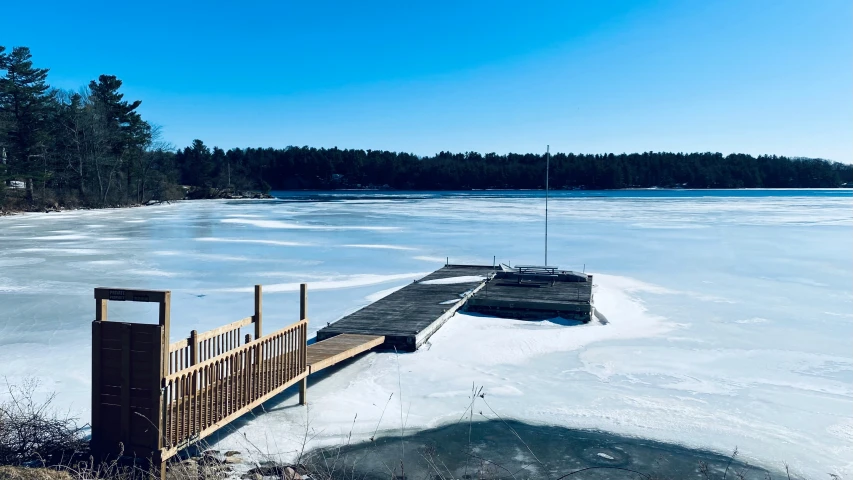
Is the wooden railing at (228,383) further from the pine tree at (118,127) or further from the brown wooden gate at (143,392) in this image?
the pine tree at (118,127)

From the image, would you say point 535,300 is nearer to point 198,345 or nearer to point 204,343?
point 204,343

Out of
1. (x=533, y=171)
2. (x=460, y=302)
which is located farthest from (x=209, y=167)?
(x=460, y=302)

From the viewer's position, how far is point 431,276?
13.5 meters

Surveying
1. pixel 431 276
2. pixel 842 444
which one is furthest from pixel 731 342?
pixel 431 276

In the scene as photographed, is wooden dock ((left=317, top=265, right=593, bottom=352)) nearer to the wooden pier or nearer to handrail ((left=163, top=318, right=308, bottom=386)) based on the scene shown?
the wooden pier

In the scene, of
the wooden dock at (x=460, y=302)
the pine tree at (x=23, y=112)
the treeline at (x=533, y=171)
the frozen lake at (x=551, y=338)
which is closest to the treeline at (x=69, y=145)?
the pine tree at (x=23, y=112)

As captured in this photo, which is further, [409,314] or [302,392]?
[409,314]

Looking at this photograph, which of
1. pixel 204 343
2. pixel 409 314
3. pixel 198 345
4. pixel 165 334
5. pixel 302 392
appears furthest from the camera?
pixel 409 314

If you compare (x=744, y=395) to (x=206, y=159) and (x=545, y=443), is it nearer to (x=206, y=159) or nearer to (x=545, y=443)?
(x=545, y=443)

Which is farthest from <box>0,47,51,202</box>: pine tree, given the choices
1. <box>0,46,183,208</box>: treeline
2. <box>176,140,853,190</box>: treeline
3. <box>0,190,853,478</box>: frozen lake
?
<box>176,140,853,190</box>: treeline

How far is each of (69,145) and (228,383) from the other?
159 feet

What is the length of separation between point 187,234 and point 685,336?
65.3ft

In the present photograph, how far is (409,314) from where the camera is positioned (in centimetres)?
977

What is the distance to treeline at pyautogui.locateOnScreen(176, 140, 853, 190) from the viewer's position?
116 meters
